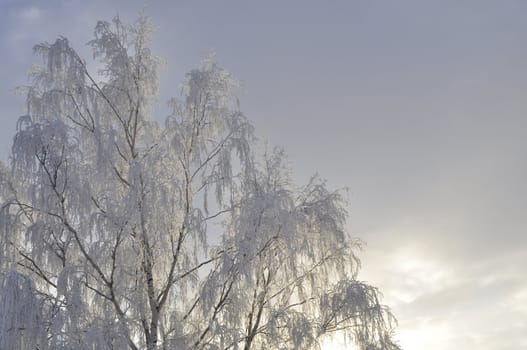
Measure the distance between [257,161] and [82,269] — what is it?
14.0 feet

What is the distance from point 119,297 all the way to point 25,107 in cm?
480

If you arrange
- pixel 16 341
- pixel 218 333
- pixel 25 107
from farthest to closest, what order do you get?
pixel 25 107
pixel 218 333
pixel 16 341

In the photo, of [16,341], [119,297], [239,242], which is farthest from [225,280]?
[16,341]

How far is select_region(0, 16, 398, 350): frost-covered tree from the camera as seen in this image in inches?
403

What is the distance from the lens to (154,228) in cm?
1091

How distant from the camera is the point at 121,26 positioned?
13383 millimetres

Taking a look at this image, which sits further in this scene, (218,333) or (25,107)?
(25,107)

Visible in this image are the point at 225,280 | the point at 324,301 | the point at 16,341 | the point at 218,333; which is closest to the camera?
the point at 16,341

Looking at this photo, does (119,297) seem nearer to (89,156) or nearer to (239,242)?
(239,242)

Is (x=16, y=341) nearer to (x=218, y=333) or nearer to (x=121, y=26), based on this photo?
(x=218, y=333)

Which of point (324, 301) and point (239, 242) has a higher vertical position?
point (239, 242)

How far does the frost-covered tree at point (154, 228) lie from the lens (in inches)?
403

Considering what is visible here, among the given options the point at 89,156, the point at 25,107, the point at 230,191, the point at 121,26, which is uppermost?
the point at 121,26

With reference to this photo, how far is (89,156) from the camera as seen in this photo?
12.5m
